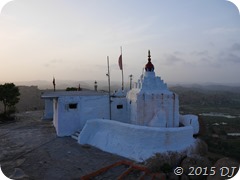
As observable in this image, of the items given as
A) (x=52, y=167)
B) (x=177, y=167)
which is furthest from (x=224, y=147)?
(x=52, y=167)

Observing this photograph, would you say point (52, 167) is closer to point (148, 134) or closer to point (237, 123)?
point (148, 134)

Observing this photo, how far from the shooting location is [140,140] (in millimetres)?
13523

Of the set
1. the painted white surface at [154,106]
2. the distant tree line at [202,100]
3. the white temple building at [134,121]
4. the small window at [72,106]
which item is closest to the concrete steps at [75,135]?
the white temple building at [134,121]

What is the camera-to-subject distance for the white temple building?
532 inches

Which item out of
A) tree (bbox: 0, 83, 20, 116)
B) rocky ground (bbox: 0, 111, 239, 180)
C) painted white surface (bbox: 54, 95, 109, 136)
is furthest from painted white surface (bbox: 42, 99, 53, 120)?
rocky ground (bbox: 0, 111, 239, 180)

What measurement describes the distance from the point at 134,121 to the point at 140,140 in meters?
3.30

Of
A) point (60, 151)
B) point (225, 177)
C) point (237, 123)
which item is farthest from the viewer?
point (237, 123)

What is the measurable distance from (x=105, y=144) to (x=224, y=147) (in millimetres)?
16264

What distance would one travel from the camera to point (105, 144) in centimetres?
1418

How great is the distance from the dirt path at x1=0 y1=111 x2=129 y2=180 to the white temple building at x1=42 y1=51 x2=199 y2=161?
37.7 inches

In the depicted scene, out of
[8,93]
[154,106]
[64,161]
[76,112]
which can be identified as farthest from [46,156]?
[8,93]

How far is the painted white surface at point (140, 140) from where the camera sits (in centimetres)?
1329

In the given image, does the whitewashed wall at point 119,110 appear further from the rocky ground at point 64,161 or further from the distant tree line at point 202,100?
the distant tree line at point 202,100

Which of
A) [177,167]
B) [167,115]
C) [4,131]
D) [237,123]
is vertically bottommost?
[237,123]
